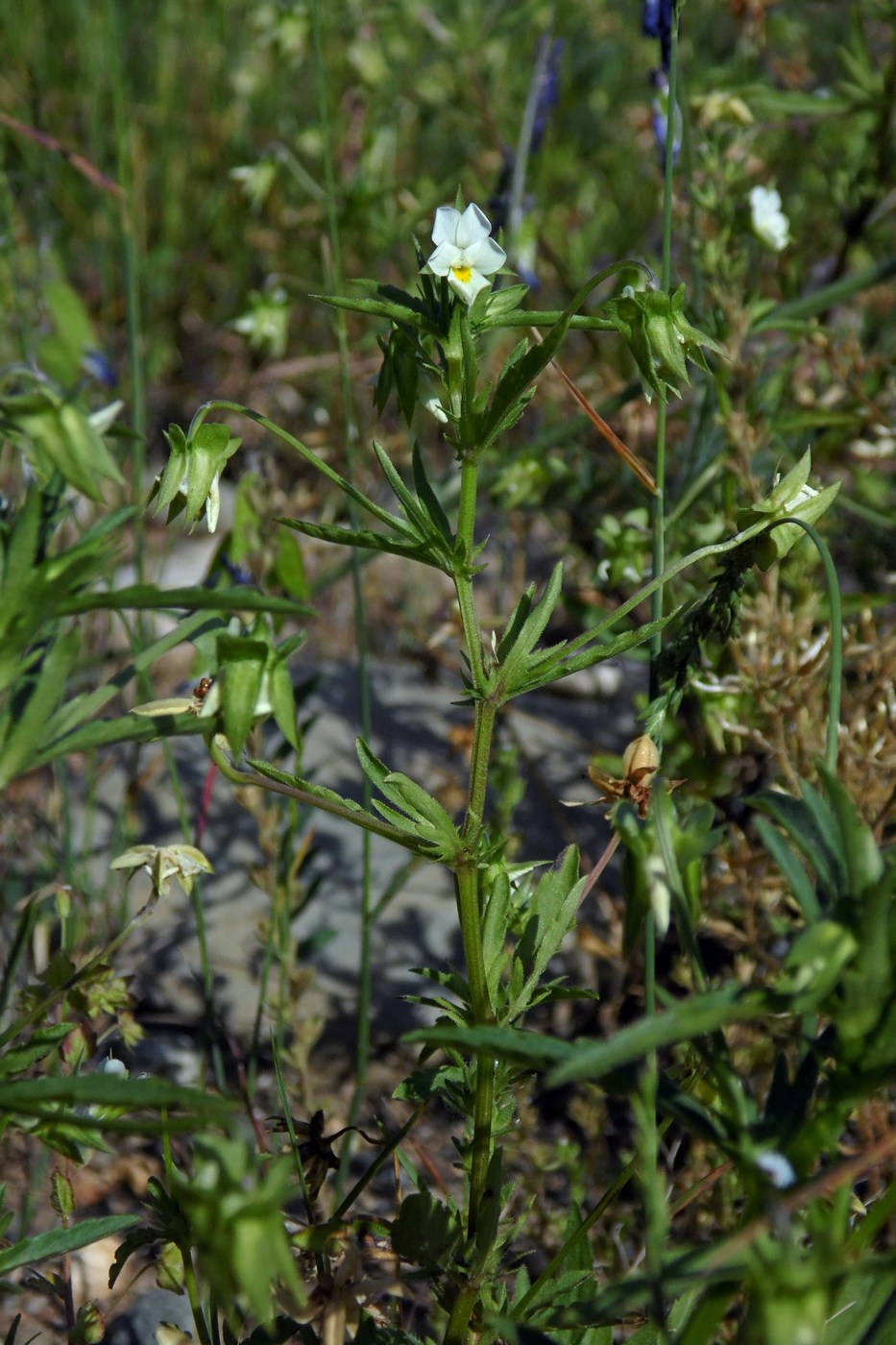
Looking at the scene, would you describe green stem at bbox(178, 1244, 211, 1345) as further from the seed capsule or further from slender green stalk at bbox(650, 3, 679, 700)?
slender green stalk at bbox(650, 3, 679, 700)

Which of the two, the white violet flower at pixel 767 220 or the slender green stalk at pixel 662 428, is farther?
the white violet flower at pixel 767 220

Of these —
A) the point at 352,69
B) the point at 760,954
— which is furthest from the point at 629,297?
the point at 352,69

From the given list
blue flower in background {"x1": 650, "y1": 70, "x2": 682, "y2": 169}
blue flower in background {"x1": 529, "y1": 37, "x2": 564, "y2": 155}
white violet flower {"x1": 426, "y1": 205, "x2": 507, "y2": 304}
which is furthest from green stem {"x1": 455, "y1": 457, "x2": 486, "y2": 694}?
blue flower in background {"x1": 529, "y1": 37, "x2": 564, "y2": 155}

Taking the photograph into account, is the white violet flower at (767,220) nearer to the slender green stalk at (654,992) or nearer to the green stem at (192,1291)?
the slender green stalk at (654,992)

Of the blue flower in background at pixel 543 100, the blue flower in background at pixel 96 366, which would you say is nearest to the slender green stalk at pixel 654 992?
the blue flower in background at pixel 543 100

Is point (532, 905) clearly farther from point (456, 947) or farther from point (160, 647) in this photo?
point (456, 947)
